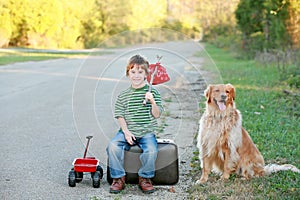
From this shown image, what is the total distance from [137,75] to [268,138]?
3.31 meters

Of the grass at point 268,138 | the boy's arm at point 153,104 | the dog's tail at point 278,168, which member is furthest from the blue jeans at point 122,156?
the dog's tail at point 278,168

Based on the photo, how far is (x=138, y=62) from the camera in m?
5.48

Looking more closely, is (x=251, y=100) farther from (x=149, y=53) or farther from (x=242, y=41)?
(x=242, y=41)

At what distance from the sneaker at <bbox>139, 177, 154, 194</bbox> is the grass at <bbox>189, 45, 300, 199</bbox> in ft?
1.53

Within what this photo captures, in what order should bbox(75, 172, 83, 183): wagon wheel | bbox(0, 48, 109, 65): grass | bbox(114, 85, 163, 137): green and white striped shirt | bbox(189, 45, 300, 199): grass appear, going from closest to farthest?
bbox(189, 45, 300, 199): grass < bbox(114, 85, 163, 137): green and white striped shirt < bbox(75, 172, 83, 183): wagon wheel < bbox(0, 48, 109, 65): grass

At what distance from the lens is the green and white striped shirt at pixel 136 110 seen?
544cm

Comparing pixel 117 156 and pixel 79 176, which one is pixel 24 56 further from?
pixel 117 156

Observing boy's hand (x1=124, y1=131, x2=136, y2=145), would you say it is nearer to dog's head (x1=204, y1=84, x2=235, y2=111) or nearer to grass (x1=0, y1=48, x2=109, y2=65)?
dog's head (x1=204, y1=84, x2=235, y2=111)

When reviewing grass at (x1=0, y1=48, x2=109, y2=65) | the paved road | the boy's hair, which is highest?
the boy's hair

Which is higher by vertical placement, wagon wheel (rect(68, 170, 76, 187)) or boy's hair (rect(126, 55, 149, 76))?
boy's hair (rect(126, 55, 149, 76))

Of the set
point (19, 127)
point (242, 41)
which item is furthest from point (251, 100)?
point (242, 41)

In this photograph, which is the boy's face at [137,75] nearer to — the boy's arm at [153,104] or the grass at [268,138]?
the boy's arm at [153,104]

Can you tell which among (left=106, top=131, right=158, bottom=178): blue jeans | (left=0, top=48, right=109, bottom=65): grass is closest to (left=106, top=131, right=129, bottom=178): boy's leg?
(left=106, top=131, right=158, bottom=178): blue jeans

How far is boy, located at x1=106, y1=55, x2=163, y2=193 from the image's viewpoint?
213 inches
